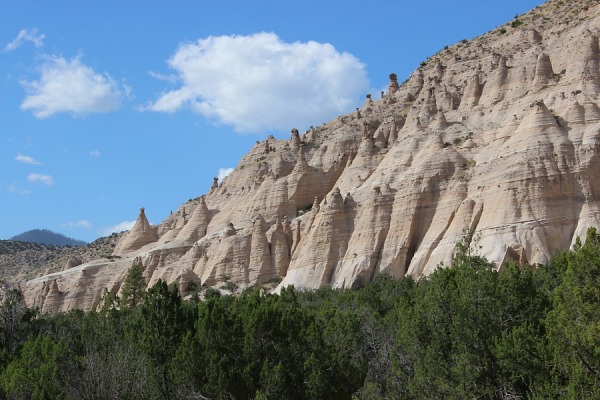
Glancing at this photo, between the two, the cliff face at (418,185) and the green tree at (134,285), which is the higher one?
the cliff face at (418,185)

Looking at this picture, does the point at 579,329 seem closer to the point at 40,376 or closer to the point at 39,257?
the point at 40,376

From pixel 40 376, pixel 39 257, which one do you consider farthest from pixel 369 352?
pixel 39 257

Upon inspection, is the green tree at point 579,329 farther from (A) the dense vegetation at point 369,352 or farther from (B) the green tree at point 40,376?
(B) the green tree at point 40,376

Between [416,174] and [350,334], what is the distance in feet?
123

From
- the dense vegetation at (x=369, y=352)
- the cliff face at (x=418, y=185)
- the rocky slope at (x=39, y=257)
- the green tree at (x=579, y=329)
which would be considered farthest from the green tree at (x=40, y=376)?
the rocky slope at (x=39, y=257)

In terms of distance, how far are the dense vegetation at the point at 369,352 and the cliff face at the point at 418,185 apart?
2540 cm

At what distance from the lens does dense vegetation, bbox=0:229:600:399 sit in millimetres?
30109

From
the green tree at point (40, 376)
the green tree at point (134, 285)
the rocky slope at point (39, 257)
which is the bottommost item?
the green tree at point (40, 376)

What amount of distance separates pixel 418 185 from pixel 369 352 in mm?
33957

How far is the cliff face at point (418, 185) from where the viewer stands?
7088 centimetres

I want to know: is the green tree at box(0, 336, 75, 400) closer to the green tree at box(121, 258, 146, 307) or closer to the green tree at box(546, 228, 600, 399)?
the green tree at box(546, 228, 600, 399)

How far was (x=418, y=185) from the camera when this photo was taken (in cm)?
8044

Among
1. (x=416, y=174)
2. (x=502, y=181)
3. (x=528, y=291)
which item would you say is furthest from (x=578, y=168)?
(x=528, y=291)

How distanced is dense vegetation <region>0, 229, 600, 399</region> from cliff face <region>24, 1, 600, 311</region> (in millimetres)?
25403
